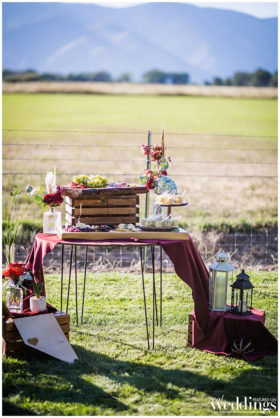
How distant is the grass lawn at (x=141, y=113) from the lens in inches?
1372

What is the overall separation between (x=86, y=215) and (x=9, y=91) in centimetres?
4450

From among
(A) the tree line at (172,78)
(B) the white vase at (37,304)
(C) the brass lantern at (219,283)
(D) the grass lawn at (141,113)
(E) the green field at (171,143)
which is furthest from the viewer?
(A) the tree line at (172,78)

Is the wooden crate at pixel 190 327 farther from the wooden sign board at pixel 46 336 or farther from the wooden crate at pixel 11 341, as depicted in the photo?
the wooden crate at pixel 11 341

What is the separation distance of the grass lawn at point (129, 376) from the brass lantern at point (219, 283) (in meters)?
0.42

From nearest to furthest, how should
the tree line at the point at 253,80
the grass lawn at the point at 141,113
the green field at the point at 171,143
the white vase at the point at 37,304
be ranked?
1. the white vase at the point at 37,304
2. the green field at the point at 171,143
3. the grass lawn at the point at 141,113
4. the tree line at the point at 253,80

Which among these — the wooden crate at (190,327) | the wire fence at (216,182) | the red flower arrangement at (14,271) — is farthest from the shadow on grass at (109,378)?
the wire fence at (216,182)

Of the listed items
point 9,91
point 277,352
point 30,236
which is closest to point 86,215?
point 277,352

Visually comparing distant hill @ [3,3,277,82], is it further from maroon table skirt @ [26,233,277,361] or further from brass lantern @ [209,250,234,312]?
brass lantern @ [209,250,234,312]

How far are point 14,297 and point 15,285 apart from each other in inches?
3.9

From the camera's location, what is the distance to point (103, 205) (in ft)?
14.7

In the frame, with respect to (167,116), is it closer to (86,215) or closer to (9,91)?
(9,91)

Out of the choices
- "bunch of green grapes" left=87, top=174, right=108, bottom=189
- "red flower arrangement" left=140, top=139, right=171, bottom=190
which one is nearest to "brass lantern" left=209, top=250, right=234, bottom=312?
"red flower arrangement" left=140, top=139, right=171, bottom=190

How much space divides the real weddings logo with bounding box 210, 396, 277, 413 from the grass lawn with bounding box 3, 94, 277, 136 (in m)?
28.8

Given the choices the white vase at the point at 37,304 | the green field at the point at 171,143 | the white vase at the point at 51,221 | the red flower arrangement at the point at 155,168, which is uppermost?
the green field at the point at 171,143
